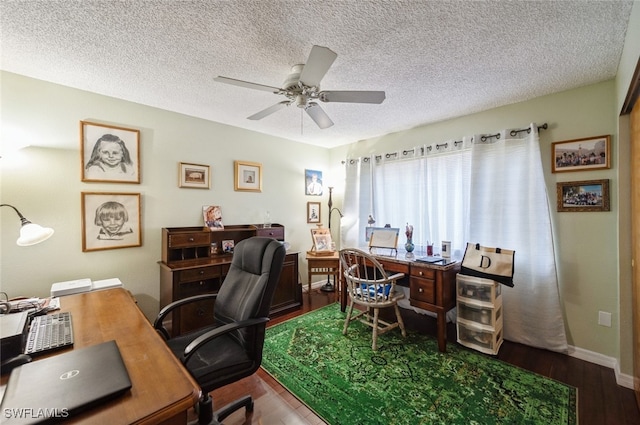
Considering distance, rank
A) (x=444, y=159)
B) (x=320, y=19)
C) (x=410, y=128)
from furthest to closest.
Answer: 1. (x=410, y=128)
2. (x=444, y=159)
3. (x=320, y=19)

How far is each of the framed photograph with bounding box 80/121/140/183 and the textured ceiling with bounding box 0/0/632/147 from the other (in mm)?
367

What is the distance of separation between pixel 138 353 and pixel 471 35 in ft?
8.10

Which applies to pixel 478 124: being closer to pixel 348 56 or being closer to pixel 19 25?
pixel 348 56

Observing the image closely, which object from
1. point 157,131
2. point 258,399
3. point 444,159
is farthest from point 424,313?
point 157,131

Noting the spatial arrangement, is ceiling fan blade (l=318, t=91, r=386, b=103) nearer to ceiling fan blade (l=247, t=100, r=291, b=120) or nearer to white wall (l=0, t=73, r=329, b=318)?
ceiling fan blade (l=247, t=100, r=291, b=120)

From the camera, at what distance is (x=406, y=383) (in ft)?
6.45

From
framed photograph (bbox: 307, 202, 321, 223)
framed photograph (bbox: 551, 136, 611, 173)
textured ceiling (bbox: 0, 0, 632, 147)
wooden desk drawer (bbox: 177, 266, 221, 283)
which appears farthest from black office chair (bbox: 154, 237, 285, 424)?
framed photograph (bbox: 551, 136, 611, 173)

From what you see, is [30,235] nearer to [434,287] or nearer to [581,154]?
Answer: [434,287]

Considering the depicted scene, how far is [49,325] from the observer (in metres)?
1.30

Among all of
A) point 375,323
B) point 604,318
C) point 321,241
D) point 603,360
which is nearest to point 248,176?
point 321,241

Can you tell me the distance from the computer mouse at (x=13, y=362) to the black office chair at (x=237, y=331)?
558mm

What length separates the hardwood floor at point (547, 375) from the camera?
165 centimetres

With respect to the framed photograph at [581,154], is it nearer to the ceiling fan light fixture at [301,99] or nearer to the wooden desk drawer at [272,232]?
the ceiling fan light fixture at [301,99]

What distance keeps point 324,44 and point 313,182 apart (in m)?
2.76
